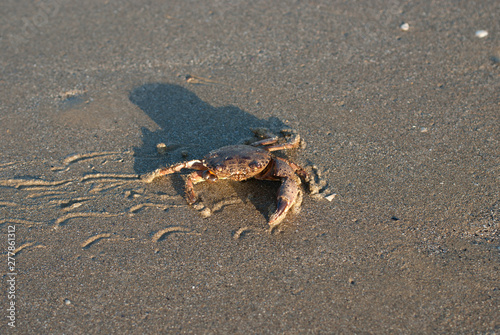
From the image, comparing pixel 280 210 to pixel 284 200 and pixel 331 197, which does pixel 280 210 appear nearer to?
pixel 284 200

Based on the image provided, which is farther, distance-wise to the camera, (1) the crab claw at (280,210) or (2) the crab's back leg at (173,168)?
(2) the crab's back leg at (173,168)

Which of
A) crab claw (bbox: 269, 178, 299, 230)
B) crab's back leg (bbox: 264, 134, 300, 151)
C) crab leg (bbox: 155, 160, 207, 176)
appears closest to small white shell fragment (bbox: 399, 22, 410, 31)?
crab's back leg (bbox: 264, 134, 300, 151)

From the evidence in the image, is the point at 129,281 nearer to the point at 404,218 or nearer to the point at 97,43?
the point at 404,218

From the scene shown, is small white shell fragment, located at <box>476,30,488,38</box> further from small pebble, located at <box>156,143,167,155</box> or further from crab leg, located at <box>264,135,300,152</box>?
small pebble, located at <box>156,143,167,155</box>

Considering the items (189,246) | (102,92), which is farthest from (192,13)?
(189,246)

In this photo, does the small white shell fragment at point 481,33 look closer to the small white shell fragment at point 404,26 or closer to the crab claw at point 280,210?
the small white shell fragment at point 404,26

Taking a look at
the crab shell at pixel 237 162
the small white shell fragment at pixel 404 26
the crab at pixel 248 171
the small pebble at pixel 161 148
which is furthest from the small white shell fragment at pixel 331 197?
the small white shell fragment at pixel 404 26
